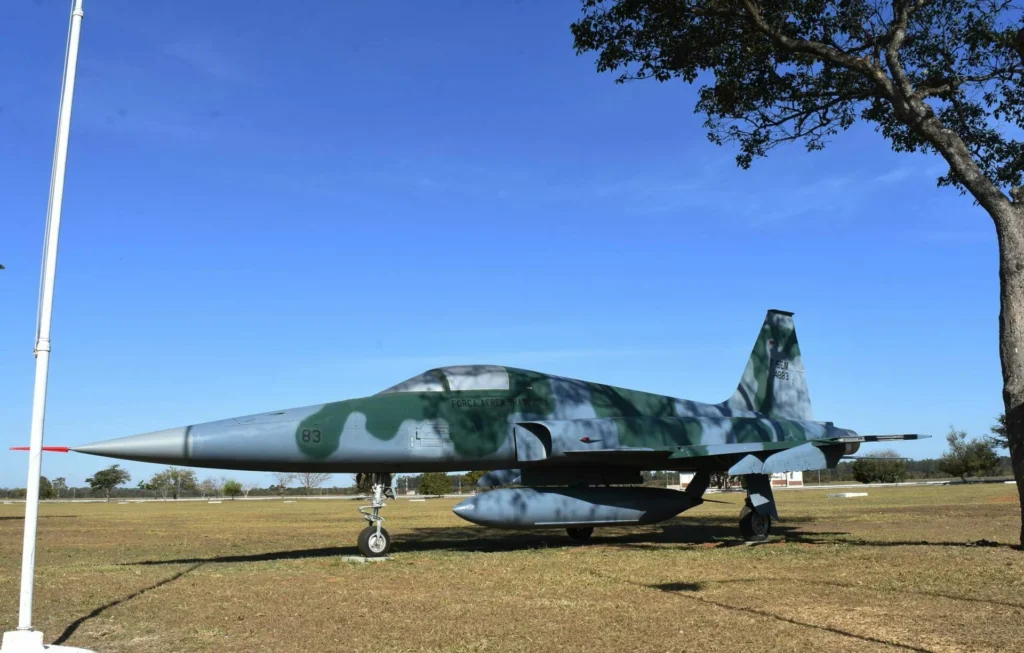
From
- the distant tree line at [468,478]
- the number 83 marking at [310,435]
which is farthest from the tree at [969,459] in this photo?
the number 83 marking at [310,435]

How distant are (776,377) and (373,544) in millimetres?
10772

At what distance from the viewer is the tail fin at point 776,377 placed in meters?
18.3

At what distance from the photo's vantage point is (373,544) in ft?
38.8

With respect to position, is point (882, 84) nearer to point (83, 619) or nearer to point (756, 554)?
point (756, 554)

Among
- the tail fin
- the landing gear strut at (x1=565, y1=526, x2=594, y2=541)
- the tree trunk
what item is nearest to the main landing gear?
the landing gear strut at (x1=565, y1=526, x2=594, y2=541)

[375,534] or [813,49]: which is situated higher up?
[813,49]

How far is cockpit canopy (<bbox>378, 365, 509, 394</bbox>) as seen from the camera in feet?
42.8

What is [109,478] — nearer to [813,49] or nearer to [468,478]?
[468,478]

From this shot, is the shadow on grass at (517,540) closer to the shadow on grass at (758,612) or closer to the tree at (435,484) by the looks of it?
the shadow on grass at (758,612)

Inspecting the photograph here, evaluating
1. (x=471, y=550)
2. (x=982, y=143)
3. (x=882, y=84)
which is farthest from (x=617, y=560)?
(x=982, y=143)

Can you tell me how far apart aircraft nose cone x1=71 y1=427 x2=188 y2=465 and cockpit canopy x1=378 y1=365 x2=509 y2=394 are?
10.9 ft

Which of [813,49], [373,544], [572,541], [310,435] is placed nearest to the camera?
[310,435]

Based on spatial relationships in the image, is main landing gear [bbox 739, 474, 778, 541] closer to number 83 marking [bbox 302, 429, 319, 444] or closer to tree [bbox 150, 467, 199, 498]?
number 83 marking [bbox 302, 429, 319, 444]

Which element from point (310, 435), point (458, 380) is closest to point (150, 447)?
point (310, 435)
